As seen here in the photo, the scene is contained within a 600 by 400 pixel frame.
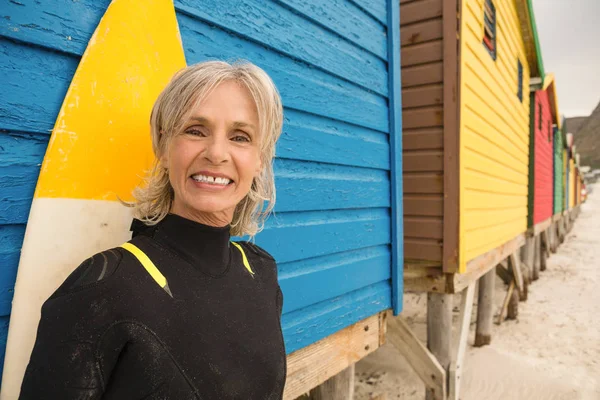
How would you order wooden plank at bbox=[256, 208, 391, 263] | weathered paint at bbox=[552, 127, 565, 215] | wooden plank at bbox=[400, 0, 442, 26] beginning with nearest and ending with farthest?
wooden plank at bbox=[256, 208, 391, 263] < wooden plank at bbox=[400, 0, 442, 26] < weathered paint at bbox=[552, 127, 565, 215]

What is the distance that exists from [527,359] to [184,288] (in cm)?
686

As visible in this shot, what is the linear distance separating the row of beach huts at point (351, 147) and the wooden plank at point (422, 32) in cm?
1

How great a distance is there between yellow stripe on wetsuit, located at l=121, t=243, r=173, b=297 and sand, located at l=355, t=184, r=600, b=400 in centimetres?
515

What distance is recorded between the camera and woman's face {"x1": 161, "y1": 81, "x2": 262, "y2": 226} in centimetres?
115

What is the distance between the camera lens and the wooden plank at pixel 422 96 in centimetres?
390

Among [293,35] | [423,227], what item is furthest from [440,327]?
[293,35]

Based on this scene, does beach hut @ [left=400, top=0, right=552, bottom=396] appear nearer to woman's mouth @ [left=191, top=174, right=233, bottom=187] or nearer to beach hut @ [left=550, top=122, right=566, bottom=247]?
woman's mouth @ [left=191, top=174, right=233, bottom=187]

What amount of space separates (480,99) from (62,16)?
4.39 meters

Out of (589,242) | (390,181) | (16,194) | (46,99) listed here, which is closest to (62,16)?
(46,99)

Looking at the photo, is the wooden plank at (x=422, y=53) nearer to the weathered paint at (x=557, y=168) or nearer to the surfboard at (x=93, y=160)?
the surfboard at (x=93, y=160)

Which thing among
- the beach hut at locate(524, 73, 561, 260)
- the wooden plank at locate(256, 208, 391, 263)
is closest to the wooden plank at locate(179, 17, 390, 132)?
the wooden plank at locate(256, 208, 391, 263)

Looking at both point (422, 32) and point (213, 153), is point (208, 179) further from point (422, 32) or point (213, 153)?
point (422, 32)

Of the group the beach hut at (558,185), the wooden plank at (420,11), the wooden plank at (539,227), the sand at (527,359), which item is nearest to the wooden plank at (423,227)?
the wooden plank at (420,11)

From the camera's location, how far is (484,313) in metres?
6.91
